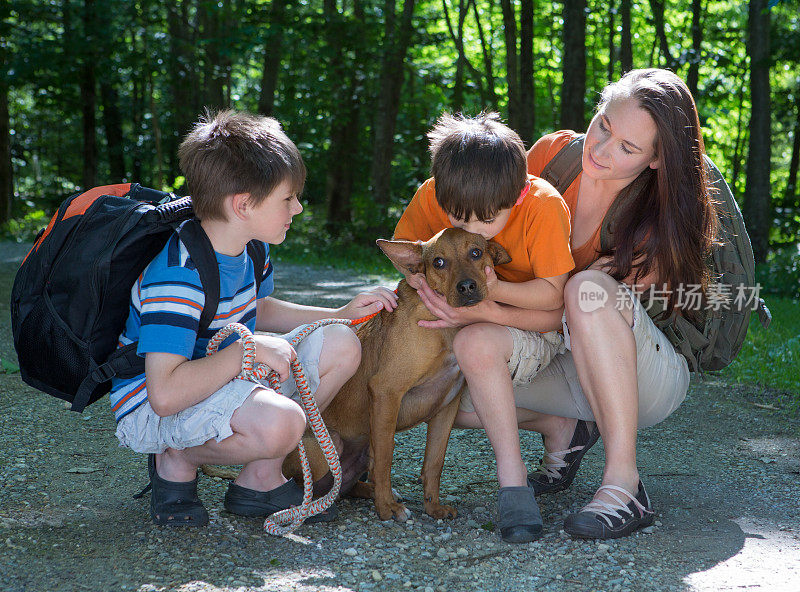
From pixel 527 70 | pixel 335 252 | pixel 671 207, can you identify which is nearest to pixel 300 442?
pixel 671 207

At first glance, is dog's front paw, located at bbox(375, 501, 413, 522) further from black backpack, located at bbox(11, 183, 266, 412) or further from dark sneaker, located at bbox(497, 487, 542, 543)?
black backpack, located at bbox(11, 183, 266, 412)

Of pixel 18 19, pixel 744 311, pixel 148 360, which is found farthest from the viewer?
pixel 18 19

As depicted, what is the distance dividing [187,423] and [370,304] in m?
0.98

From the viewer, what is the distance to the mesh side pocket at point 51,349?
2.69 m

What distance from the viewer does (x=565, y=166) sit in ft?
12.0

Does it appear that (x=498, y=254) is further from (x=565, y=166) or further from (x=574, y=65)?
(x=574, y=65)

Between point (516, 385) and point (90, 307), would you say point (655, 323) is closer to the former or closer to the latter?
point (516, 385)

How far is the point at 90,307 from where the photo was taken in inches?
105

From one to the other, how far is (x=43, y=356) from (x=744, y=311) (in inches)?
113

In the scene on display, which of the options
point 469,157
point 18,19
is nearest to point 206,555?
point 469,157

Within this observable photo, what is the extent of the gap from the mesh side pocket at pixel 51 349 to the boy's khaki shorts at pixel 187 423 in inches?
10.1

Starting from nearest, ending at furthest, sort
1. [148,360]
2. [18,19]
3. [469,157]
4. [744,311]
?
[148,360]
[469,157]
[744,311]
[18,19]

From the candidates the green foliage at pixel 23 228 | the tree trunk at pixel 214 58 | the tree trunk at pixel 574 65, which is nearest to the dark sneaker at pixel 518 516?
the tree trunk at pixel 574 65

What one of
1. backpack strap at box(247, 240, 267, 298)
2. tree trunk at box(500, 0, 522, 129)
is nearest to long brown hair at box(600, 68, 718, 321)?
backpack strap at box(247, 240, 267, 298)
